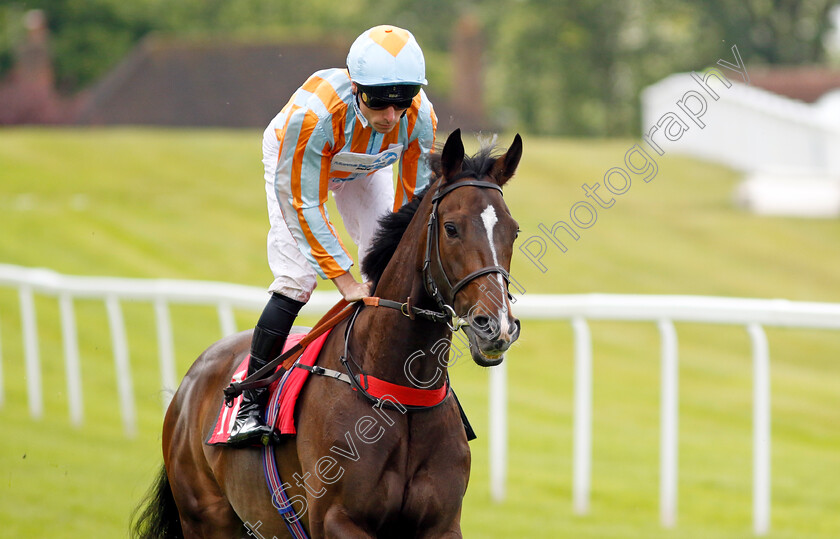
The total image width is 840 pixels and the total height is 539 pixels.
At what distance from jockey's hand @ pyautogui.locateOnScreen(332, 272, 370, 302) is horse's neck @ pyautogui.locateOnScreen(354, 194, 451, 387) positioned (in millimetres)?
97

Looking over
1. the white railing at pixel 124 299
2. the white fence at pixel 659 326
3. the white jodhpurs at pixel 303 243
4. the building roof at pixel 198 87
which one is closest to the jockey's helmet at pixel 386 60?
the white jodhpurs at pixel 303 243

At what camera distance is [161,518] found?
4492 mm

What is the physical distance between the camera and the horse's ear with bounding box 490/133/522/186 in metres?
3.10

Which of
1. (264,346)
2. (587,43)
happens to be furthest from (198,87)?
(264,346)

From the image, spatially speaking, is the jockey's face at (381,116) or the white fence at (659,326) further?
the white fence at (659,326)

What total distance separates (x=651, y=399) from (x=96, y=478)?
18.1 feet

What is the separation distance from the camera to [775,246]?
61.7 ft

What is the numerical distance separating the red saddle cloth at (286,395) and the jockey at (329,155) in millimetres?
79

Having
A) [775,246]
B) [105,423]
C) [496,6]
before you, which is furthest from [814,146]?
[496,6]

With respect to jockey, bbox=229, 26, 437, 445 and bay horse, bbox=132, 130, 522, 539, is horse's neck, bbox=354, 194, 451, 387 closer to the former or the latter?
bay horse, bbox=132, 130, 522, 539

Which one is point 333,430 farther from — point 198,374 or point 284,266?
point 198,374

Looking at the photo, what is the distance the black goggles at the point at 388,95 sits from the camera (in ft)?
10.7

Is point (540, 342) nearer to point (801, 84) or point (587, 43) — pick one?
point (801, 84)

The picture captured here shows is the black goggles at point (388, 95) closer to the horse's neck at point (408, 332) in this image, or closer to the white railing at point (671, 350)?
the horse's neck at point (408, 332)
